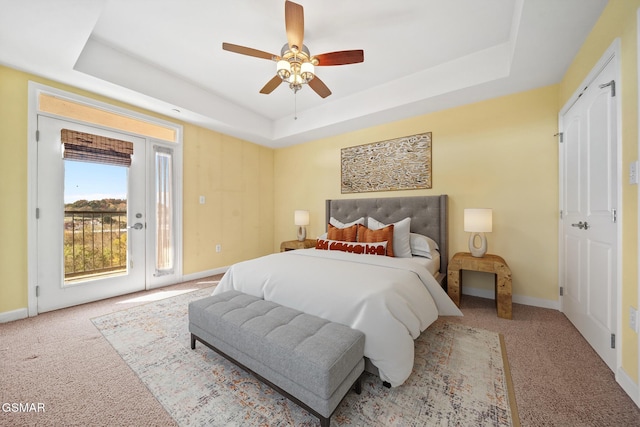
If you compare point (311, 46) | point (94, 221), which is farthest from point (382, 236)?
point (94, 221)

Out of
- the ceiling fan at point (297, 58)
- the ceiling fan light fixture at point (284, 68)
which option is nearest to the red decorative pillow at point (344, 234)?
the ceiling fan at point (297, 58)

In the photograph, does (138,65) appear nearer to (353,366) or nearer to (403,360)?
(353,366)

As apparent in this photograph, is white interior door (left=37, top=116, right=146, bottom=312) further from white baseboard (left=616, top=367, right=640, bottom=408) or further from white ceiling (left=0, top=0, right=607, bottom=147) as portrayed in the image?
white baseboard (left=616, top=367, right=640, bottom=408)

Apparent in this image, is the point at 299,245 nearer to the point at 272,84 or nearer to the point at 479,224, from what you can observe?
the point at 272,84

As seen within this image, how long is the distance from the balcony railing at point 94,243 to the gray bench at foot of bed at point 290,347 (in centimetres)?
220

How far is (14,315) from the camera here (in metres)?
2.37

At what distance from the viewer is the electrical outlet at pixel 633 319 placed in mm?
1363

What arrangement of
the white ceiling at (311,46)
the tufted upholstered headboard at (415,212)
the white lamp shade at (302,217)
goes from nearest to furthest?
1. the white ceiling at (311,46)
2. the tufted upholstered headboard at (415,212)
3. the white lamp shade at (302,217)

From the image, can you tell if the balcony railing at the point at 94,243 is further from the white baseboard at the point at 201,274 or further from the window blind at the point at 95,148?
the white baseboard at the point at 201,274

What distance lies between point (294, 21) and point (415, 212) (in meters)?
2.65

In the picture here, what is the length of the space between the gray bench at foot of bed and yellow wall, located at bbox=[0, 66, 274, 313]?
2.26m

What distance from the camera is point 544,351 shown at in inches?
72.2

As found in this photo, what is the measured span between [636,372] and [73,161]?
5184mm

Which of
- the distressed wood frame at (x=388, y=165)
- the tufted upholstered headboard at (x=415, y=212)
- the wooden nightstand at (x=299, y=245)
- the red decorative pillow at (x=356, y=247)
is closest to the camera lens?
the red decorative pillow at (x=356, y=247)
